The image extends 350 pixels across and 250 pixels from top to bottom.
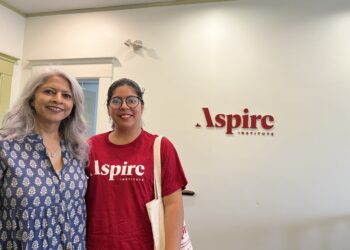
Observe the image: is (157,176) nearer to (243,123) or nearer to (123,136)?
(123,136)

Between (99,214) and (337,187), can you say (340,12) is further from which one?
(99,214)

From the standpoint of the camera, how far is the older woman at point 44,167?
108cm

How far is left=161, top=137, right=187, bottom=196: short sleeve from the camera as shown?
4.22 ft

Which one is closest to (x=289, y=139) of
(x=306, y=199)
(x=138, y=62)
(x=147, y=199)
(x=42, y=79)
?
(x=306, y=199)

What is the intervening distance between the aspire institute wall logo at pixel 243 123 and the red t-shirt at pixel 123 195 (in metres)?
1.55

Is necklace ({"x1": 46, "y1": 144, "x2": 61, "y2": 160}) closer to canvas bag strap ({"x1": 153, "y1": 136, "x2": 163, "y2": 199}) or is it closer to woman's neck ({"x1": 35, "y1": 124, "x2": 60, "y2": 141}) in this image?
woman's neck ({"x1": 35, "y1": 124, "x2": 60, "y2": 141})

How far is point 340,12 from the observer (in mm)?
2648

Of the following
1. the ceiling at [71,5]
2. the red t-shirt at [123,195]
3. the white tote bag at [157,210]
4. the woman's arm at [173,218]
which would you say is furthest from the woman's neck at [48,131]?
the ceiling at [71,5]

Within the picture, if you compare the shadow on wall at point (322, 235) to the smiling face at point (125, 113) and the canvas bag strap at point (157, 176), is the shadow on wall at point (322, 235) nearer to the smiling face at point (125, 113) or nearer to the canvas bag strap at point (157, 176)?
the canvas bag strap at point (157, 176)

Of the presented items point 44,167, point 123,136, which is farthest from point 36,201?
point 123,136

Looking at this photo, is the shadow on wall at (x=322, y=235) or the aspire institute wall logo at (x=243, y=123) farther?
the aspire institute wall logo at (x=243, y=123)

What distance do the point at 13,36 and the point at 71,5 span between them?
28.4 inches

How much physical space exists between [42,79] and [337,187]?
7.79 ft

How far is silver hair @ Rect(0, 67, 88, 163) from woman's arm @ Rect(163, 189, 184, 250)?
396 mm
